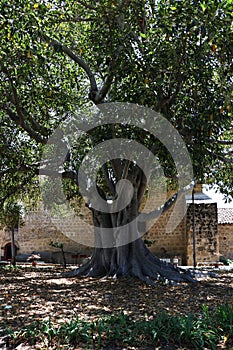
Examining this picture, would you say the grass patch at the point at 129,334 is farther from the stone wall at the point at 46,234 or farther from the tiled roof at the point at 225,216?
the tiled roof at the point at 225,216

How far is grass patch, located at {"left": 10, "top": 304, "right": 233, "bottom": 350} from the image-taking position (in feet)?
15.2

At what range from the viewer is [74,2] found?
963 cm

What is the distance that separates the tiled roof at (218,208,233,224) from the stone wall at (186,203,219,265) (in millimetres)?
2025

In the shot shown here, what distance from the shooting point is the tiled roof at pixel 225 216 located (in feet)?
73.5

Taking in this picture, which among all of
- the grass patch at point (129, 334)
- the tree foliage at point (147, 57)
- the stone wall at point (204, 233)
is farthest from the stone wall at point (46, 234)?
the grass patch at point (129, 334)

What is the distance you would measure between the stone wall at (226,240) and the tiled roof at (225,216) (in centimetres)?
23

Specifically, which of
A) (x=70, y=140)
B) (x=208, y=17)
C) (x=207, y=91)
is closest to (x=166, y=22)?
(x=208, y=17)

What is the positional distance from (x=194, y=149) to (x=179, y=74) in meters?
2.01

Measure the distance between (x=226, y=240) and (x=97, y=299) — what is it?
1608 cm

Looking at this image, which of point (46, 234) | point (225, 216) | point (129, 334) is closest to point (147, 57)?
point (129, 334)

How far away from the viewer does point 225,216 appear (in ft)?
76.8

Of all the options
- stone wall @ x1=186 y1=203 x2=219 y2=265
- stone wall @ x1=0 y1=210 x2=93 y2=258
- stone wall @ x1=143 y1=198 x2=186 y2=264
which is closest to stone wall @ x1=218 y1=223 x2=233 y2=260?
stone wall @ x1=186 y1=203 x2=219 y2=265

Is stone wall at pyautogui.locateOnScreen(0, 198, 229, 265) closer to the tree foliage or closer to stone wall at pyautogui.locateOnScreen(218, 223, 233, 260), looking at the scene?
stone wall at pyautogui.locateOnScreen(218, 223, 233, 260)

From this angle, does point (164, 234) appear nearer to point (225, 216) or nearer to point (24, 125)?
point (225, 216)
